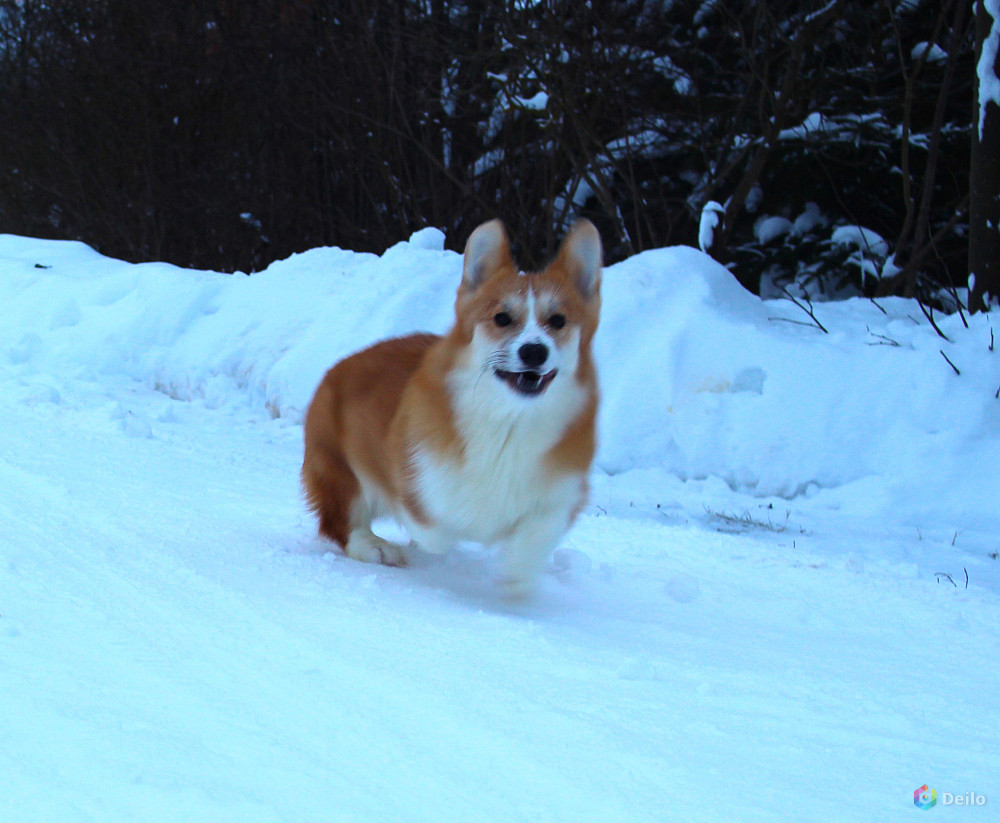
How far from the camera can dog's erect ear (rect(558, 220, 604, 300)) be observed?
3.67 m

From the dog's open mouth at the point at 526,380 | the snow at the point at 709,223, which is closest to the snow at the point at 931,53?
the snow at the point at 709,223

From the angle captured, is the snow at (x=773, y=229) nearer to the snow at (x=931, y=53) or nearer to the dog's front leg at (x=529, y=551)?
the snow at (x=931, y=53)

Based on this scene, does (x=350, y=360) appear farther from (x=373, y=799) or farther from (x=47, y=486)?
(x=373, y=799)

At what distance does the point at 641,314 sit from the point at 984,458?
238 cm

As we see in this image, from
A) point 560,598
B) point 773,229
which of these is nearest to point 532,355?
point 560,598

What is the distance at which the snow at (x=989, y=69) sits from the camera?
7059 millimetres

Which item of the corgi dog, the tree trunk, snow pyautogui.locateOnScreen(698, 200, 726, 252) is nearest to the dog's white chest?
the corgi dog

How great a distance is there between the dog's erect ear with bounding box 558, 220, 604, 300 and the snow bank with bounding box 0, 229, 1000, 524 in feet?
7.93

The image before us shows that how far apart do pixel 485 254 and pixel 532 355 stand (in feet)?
2.00

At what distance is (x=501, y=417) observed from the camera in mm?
3336

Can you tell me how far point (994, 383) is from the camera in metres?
5.92

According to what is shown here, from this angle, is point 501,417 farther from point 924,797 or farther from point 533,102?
point 533,102

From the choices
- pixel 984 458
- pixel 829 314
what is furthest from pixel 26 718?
pixel 829 314

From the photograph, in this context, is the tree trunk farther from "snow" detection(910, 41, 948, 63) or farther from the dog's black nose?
the dog's black nose
